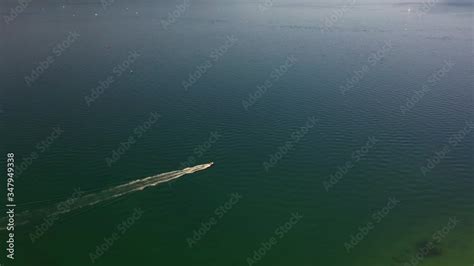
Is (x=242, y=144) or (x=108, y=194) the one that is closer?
(x=108, y=194)

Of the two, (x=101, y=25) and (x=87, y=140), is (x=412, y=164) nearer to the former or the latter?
(x=87, y=140)

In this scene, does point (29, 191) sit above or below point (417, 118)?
above

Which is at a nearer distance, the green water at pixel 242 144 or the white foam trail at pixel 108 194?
the green water at pixel 242 144

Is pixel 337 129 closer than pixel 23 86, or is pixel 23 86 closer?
pixel 337 129

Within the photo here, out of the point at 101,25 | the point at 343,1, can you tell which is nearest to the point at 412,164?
the point at 101,25
